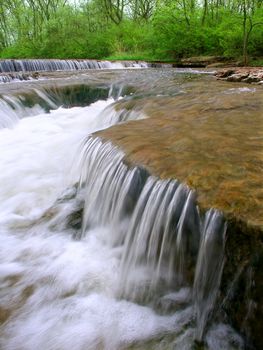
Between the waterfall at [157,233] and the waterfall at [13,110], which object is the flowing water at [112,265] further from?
the waterfall at [13,110]

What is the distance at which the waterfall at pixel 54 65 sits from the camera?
16.9m

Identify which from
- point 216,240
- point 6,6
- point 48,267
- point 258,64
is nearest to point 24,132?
point 48,267

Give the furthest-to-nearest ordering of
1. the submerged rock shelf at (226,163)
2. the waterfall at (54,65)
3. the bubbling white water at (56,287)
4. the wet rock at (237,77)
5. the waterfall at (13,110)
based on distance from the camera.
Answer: the waterfall at (54,65) → the wet rock at (237,77) → the waterfall at (13,110) → the bubbling white water at (56,287) → the submerged rock shelf at (226,163)

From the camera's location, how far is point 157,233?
2.60 meters

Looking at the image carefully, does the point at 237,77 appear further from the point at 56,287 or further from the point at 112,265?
the point at 56,287

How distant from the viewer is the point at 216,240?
2139mm

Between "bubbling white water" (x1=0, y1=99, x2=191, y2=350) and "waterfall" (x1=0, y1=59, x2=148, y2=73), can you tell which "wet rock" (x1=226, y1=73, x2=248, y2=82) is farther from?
"waterfall" (x1=0, y1=59, x2=148, y2=73)

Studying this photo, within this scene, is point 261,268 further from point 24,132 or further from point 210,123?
point 24,132

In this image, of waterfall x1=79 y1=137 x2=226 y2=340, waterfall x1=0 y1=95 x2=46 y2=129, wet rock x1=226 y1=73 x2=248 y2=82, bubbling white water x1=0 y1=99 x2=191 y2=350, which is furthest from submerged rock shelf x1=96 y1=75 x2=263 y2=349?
waterfall x1=0 y1=95 x2=46 y2=129

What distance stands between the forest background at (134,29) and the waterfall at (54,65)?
4.96 meters

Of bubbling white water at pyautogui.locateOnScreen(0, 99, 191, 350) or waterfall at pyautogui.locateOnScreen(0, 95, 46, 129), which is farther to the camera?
waterfall at pyautogui.locateOnScreen(0, 95, 46, 129)

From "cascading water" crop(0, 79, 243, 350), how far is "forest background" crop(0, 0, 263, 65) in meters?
15.0

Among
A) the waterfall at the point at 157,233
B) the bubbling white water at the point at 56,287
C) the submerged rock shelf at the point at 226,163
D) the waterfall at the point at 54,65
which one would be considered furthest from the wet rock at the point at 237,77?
the waterfall at the point at 54,65

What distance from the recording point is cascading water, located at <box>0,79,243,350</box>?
2.28m
